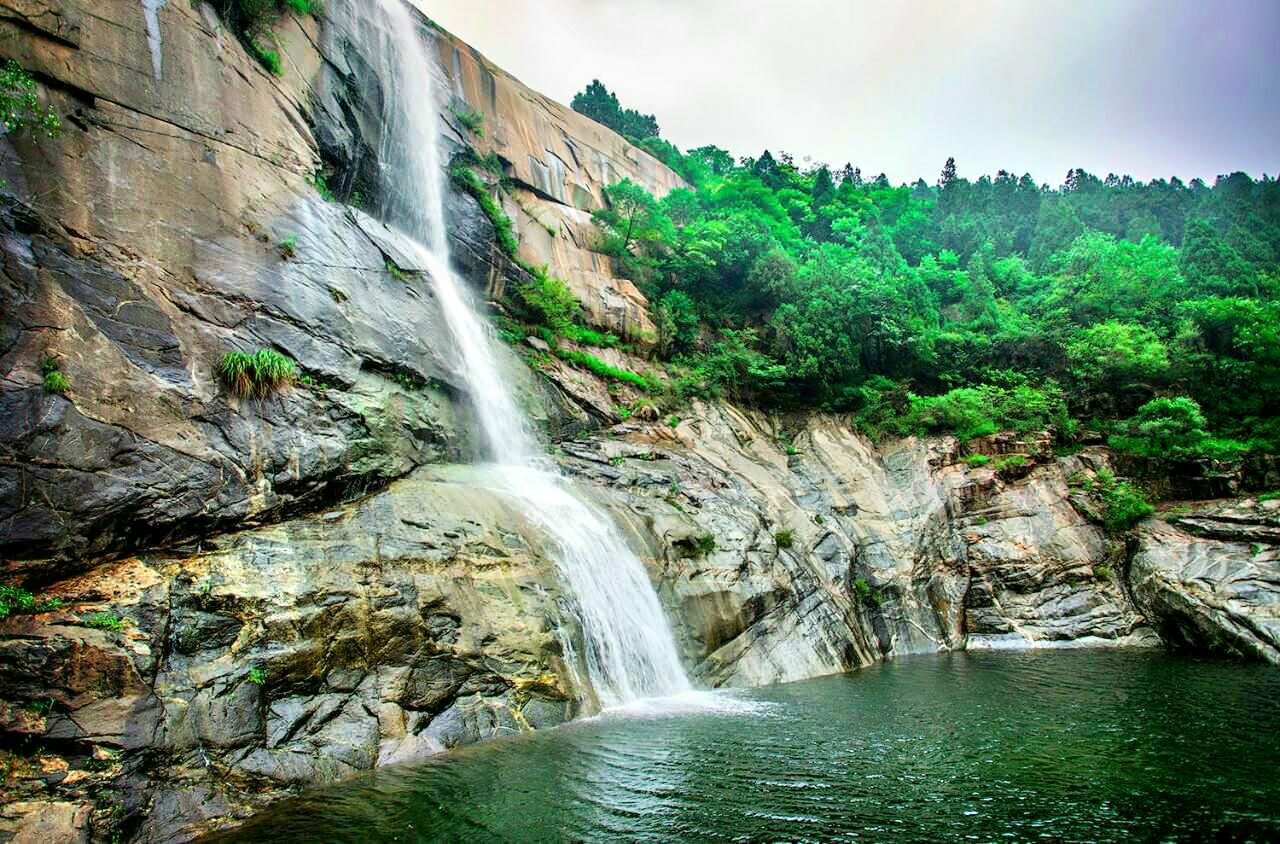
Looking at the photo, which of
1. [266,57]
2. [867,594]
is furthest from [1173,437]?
[266,57]

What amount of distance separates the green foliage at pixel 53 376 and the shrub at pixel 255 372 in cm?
218

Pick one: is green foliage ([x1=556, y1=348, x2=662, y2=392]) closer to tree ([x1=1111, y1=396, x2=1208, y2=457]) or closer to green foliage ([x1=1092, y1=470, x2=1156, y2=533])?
green foliage ([x1=1092, y1=470, x2=1156, y2=533])

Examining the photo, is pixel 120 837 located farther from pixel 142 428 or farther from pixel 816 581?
pixel 816 581

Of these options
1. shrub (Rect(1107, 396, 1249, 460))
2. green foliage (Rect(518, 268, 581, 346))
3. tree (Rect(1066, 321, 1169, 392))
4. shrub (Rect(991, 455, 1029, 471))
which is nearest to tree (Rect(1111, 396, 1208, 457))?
shrub (Rect(1107, 396, 1249, 460))

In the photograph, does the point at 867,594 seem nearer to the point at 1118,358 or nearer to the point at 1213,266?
the point at 1118,358

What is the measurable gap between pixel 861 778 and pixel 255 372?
1072 centimetres

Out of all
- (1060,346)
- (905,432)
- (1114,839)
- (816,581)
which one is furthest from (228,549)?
(1060,346)

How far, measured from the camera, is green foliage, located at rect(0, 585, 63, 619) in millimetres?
6598

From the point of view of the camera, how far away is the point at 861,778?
725cm

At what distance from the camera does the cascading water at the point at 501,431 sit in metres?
12.3

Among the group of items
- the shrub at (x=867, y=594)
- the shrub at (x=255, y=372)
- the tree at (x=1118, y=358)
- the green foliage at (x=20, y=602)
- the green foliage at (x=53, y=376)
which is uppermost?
the tree at (x=1118, y=358)

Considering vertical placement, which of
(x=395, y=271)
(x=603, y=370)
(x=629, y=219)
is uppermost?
(x=629, y=219)

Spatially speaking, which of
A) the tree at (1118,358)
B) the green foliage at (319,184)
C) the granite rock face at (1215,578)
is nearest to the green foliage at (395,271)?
the green foliage at (319,184)

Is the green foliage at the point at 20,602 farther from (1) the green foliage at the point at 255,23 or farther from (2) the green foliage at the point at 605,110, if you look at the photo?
(2) the green foliage at the point at 605,110
